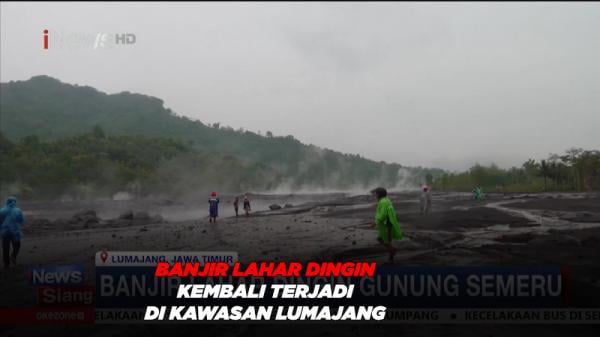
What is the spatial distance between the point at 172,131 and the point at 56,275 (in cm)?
15687

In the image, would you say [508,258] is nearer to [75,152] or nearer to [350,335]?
[350,335]

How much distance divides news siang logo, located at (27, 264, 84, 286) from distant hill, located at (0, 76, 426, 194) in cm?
9885

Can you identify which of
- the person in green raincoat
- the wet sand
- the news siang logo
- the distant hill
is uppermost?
the distant hill

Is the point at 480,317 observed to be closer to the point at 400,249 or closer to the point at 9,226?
the point at 400,249

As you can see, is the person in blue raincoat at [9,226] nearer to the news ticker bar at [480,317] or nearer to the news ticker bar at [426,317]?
the news ticker bar at [426,317]

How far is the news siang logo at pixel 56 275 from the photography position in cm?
837

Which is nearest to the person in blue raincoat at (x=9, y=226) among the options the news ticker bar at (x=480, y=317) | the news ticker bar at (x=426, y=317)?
the news ticker bar at (x=426, y=317)

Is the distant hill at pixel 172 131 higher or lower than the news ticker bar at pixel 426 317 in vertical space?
higher

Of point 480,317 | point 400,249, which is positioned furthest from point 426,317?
point 400,249

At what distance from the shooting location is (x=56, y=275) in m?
9.10

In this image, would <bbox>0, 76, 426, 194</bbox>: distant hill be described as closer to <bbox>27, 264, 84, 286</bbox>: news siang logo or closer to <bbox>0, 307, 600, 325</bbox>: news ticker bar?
<bbox>27, 264, 84, 286</bbox>: news siang logo

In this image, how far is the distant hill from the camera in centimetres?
11700

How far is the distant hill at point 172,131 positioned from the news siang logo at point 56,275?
98.9 m

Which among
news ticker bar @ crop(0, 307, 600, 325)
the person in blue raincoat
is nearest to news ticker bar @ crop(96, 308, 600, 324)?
news ticker bar @ crop(0, 307, 600, 325)
